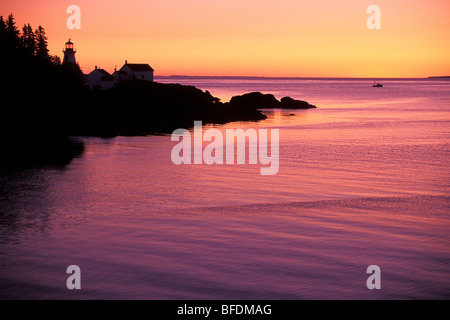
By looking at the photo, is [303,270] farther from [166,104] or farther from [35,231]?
[166,104]

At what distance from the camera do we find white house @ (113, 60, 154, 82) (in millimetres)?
105800

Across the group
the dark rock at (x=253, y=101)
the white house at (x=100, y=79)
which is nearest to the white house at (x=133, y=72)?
the white house at (x=100, y=79)

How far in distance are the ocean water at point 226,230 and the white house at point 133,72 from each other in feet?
244

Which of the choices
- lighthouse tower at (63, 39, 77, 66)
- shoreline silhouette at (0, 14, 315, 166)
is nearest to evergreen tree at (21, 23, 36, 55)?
shoreline silhouette at (0, 14, 315, 166)

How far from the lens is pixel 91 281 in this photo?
13.8m

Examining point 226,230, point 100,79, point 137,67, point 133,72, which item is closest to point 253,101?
point 133,72

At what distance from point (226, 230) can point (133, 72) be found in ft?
307

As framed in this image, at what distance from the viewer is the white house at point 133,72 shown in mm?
105800

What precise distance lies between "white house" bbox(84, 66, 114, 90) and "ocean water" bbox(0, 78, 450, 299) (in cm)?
6937

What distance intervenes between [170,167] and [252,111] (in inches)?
2073

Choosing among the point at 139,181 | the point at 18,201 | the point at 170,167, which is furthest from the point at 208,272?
the point at 170,167

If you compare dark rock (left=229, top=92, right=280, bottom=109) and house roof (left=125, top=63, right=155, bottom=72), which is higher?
house roof (left=125, top=63, right=155, bottom=72)

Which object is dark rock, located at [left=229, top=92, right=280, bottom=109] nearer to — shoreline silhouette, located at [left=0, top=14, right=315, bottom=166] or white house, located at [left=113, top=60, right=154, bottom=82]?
shoreline silhouette, located at [left=0, top=14, right=315, bottom=166]

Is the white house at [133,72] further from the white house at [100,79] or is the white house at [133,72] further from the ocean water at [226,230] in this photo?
the ocean water at [226,230]
